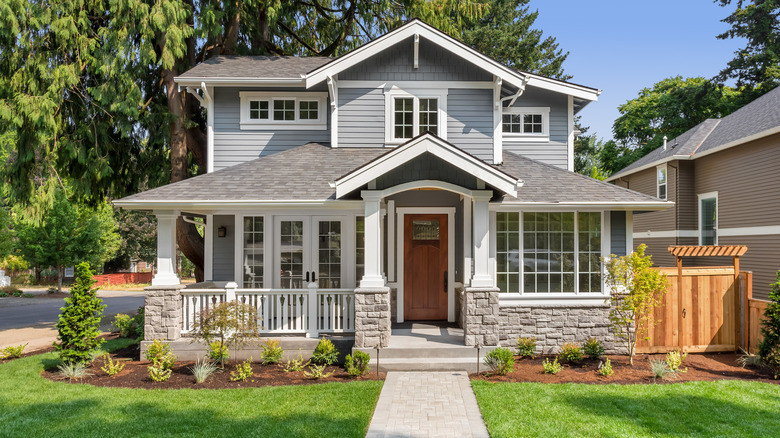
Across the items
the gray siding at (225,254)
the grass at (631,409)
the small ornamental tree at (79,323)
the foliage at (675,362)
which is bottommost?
the grass at (631,409)

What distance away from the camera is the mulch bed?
25.6 ft

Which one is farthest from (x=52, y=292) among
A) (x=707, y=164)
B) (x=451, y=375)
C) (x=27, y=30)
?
(x=707, y=164)

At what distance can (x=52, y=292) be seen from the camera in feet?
91.1

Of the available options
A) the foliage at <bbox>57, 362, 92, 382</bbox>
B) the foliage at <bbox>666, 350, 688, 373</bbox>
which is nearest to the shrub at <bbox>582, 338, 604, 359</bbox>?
the foliage at <bbox>666, 350, 688, 373</bbox>

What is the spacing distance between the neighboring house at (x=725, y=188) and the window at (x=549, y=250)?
7.43 meters

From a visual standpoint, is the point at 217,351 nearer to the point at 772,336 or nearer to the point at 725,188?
the point at 772,336

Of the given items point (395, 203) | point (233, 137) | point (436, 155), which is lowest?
point (395, 203)

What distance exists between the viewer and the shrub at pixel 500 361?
7961 mm

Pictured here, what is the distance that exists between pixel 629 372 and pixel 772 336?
2399mm

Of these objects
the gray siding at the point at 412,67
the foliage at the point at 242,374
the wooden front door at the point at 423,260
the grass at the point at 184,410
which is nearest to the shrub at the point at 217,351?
the foliage at the point at 242,374

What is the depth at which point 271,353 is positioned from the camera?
867cm

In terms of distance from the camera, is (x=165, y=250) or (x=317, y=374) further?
(x=165, y=250)

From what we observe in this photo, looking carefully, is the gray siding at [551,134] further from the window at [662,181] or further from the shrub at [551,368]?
the window at [662,181]

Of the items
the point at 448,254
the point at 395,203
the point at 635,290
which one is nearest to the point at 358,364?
the point at 448,254
